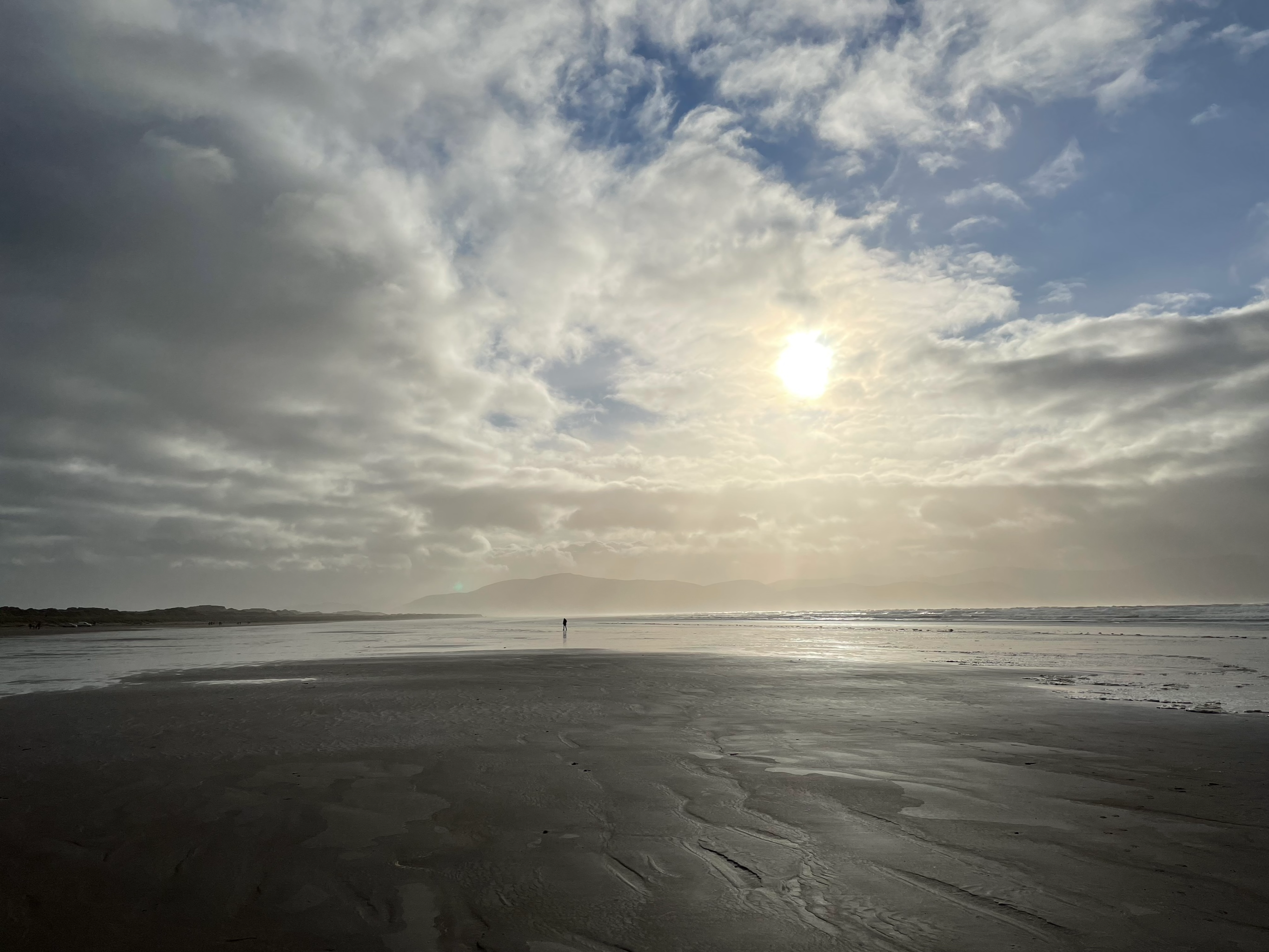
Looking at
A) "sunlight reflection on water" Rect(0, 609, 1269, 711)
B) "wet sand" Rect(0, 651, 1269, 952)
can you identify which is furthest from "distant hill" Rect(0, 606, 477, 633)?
"wet sand" Rect(0, 651, 1269, 952)

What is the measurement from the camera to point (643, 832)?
6984mm

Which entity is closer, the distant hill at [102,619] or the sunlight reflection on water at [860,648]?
the sunlight reflection on water at [860,648]

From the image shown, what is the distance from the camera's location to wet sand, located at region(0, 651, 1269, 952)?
494 centimetres

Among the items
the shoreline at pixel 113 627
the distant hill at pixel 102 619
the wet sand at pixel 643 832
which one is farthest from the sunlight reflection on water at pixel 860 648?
the distant hill at pixel 102 619

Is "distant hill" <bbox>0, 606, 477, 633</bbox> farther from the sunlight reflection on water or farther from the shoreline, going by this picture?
the sunlight reflection on water

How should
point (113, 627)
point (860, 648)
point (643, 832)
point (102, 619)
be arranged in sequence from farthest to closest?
point (102, 619), point (113, 627), point (860, 648), point (643, 832)

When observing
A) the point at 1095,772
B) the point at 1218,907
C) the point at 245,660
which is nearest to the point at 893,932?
the point at 1218,907

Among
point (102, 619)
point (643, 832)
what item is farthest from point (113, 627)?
point (643, 832)

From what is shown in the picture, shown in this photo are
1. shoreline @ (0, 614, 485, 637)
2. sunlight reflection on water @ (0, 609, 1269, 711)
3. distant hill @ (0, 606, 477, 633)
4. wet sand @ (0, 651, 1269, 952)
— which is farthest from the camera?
distant hill @ (0, 606, 477, 633)

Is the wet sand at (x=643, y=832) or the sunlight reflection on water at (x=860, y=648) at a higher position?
the wet sand at (x=643, y=832)

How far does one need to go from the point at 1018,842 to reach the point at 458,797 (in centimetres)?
628

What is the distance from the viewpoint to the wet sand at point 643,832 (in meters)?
4.94

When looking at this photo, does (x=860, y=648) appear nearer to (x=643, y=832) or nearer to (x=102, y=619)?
(x=643, y=832)

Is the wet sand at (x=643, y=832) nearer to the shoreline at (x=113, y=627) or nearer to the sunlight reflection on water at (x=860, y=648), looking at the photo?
the sunlight reflection on water at (x=860, y=648)
